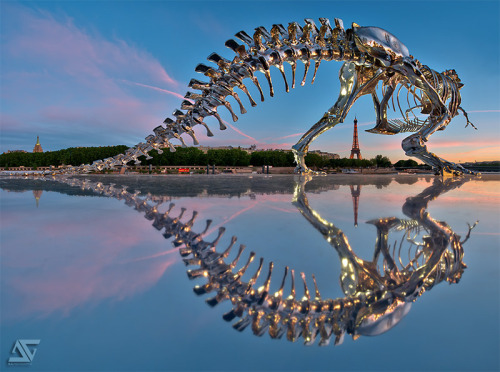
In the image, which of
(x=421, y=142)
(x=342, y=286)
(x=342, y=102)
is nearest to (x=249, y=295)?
(x=342, y=286)

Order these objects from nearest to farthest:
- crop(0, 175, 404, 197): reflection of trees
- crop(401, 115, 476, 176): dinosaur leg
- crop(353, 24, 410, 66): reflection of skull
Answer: crop(0, 175, 404, 197): reflection of trees → crop(353, 24, 410, 66): reflection of skull → crop(401, 115, 476, 176): dinosaur leg

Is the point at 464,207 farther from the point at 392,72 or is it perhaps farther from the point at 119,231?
the point at 392,72

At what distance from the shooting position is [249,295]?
130 cm

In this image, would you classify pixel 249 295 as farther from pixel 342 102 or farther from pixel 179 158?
pixel 179 158

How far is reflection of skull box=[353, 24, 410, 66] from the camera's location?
6766mm

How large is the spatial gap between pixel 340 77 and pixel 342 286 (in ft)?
24.7

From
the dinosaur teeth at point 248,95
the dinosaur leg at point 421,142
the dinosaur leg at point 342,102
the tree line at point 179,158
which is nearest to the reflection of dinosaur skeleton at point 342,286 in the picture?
the dinosaur teeth at point 248,95

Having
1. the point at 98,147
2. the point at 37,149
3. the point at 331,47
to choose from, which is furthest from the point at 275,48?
the point at 37,149

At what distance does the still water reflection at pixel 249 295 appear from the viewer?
0.88 m
